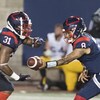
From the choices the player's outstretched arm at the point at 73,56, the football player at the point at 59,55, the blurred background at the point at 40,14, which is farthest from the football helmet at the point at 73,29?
the blurred background at the point at 40,14

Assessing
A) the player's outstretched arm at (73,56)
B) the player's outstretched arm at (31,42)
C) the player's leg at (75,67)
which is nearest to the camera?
the player's outstretched arm at (73,56)

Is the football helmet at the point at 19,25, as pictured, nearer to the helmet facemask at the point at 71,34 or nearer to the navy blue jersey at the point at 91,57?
the helmet facemask at the point at 71,34

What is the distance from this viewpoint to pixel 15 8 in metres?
13.3

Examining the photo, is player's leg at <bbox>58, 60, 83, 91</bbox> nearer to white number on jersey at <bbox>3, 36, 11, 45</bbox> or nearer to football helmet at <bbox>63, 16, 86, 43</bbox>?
football helmet at <bbox>63, 16, 86, 43</bbox>

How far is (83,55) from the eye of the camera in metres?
7.68

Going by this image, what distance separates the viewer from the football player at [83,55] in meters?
7.59

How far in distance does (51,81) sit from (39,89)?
13.0 inches

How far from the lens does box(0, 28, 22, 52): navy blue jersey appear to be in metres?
7.69

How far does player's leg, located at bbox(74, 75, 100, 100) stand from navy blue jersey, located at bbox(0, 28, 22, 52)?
3.51ft

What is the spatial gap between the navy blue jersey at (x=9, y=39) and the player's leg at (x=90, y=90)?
1.07 m

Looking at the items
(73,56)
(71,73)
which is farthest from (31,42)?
(71,73)

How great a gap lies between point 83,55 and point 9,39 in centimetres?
100

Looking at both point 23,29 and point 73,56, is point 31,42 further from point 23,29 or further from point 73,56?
point 73,56

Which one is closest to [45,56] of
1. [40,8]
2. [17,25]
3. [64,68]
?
[64,68]
